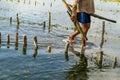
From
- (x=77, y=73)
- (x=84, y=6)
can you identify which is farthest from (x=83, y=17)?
(x=77, y=73)

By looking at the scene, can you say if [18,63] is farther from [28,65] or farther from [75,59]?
[75,59]

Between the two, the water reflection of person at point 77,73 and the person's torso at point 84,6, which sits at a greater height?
the person's torso at point 84,6

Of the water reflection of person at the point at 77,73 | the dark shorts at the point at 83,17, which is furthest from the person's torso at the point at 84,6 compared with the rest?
the water reflection of person at the point at 77,73

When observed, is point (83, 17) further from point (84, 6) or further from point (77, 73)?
point (77, 73)

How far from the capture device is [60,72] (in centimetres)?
1230

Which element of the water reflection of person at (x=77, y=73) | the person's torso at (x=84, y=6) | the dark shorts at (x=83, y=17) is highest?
the person's torso at (x=84, y=6)

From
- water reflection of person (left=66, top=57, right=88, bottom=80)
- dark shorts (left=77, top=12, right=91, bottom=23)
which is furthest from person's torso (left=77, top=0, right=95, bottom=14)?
water reflection of person (left=66, top=57, right=88, bottom=80)

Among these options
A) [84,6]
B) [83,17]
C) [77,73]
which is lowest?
[77,73]

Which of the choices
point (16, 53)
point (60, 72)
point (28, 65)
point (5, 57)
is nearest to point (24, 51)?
point (16, 53)

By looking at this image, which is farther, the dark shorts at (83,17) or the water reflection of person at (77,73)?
the dark shorts at (83,17)

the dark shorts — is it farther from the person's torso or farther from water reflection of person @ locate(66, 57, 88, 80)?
water reflection of person @ locate(66, 57, 88, 80)

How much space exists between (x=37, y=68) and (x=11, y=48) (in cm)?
415

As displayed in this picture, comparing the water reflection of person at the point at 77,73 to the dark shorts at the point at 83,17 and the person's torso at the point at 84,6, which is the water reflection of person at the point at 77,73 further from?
the person's torso at the point at 84,6

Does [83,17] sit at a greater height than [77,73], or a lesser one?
greater
